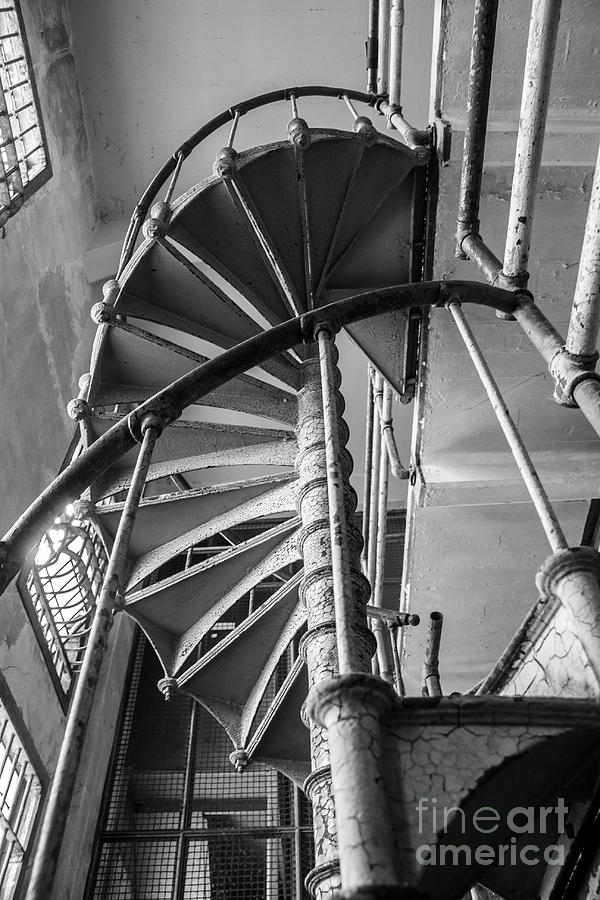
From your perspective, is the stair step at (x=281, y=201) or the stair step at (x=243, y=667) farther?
the stair step at (x=243, y=667)

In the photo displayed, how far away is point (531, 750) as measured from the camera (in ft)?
4.19

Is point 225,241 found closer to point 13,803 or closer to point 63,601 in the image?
point 63,601

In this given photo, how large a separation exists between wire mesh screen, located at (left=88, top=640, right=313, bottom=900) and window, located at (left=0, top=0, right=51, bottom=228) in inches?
195

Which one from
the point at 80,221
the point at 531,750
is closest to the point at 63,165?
the point at 80,221

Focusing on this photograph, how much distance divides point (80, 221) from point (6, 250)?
208 cm

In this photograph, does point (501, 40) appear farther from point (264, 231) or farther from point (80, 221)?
point (80, 221)

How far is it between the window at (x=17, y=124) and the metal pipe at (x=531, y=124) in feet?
14.0

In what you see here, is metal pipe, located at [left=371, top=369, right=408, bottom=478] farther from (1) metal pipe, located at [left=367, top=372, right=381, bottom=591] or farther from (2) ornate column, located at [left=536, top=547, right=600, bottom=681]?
(2) ornate column, located at [left=536, top=547, right=600, bottom=681]

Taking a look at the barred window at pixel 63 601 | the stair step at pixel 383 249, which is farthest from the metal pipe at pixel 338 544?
the barred window at pixel 63 601

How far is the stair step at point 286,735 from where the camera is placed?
Answer: 422cm

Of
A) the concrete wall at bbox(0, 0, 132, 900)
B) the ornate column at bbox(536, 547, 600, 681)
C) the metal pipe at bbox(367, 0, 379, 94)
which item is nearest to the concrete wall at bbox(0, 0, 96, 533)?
the concrete wall at bbox(0, 0, 132, 900)

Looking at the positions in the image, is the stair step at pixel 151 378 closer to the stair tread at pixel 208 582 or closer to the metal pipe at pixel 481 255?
the stair tread at pixel 208 582

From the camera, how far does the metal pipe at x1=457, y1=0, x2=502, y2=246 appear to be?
257 centimetres

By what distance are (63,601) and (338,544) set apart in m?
5.28
